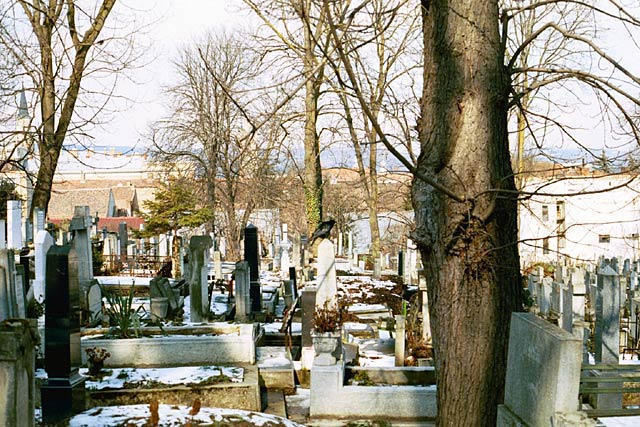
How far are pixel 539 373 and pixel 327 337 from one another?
16.3ft

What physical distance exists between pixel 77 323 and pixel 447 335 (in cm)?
426

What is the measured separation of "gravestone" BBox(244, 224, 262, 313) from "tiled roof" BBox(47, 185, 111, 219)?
51.7 meters

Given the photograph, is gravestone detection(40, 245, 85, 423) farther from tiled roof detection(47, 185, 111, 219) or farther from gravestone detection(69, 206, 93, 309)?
tiled roof detection(47, 185, 111, 219)

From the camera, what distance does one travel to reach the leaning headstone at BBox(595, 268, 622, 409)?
8125mm

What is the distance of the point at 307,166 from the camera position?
→ 21141mm

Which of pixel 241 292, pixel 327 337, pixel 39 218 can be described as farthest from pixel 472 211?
pixel 39 218

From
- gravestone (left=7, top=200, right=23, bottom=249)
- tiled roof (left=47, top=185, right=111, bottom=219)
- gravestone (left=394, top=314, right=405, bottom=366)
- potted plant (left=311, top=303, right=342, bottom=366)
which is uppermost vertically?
tiled roof (left=47, top=185, right=111, bottom=219)

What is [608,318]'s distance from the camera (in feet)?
26.8

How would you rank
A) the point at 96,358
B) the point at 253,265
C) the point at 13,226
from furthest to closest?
the point at 13,226 < the point at 253,265 < the point at 96,358

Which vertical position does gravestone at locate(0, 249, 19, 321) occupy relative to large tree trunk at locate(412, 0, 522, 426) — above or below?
below

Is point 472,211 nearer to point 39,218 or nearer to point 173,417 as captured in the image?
point 173,417

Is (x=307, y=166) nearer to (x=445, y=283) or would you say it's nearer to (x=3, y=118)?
(x=3, y=118)

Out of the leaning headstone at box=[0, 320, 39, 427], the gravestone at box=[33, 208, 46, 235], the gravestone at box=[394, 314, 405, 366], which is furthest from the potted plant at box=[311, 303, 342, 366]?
the gravestone at box=[33, 208, 46, 235]

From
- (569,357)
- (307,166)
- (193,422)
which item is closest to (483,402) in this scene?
(569,357)
